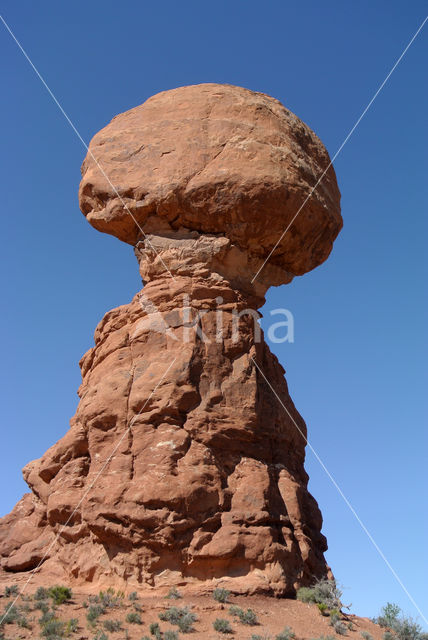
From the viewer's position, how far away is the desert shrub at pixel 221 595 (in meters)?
11.1

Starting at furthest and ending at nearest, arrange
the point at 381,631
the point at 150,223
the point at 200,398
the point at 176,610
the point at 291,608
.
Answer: the point at 150,223
the point at 200,398
the point at 381,631
the point at 291,608
the point at 176,610

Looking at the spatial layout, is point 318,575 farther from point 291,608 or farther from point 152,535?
point 152,535

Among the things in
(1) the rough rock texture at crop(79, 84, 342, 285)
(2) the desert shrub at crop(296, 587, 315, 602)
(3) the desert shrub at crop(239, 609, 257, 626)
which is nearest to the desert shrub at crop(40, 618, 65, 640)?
(3) the desert shrub at crop(239, 609, 257, 626)

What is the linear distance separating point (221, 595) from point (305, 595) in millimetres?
1743

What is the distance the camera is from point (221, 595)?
1112cm

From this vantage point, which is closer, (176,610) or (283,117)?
(176,610)

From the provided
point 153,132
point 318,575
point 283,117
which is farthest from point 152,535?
point 283,117

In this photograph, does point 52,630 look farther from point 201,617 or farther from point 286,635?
point 286,635

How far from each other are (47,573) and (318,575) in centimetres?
553

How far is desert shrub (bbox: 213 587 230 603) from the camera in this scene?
436 inches

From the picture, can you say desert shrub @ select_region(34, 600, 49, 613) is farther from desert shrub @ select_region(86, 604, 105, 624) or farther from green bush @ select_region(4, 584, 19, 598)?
green bush @ select_region(4, 584, 19, 598)

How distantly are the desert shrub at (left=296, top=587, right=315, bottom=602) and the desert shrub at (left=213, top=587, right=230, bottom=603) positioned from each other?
1.52 metres

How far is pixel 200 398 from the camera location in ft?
43.1

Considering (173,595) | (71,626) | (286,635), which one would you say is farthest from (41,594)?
(286,635)
